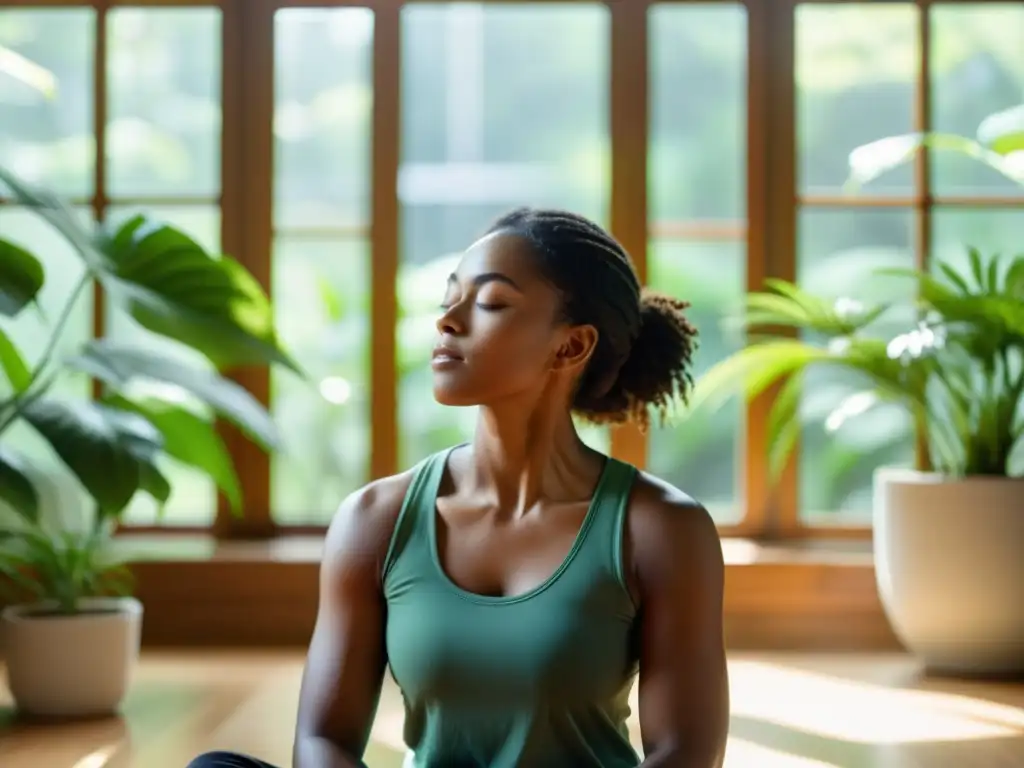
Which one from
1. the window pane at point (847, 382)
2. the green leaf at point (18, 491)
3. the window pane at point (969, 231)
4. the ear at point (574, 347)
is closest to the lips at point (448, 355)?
the ear at point (574, 347)

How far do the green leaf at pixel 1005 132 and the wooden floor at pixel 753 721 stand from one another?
3.96 ft

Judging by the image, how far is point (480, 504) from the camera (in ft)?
5.16

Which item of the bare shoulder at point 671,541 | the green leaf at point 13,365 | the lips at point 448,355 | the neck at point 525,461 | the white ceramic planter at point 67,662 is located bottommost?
the white ceramic planter at point 67,662

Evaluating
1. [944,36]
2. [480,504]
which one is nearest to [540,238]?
[480,504]

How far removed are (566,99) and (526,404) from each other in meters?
2.56

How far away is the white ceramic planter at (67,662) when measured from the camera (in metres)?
2.78

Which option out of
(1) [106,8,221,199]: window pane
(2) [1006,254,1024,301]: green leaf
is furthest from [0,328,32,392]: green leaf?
(2) [1006,254,1024,301]: green leaf

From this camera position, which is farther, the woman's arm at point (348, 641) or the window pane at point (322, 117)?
the window pane at point (322, 117)

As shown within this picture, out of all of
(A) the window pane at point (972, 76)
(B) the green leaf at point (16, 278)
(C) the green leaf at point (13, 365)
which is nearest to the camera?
(B) the green leaf at point (16, 278)

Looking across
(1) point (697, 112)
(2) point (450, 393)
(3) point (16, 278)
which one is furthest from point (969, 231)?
(2) point (450, 393)

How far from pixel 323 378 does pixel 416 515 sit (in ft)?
7.83

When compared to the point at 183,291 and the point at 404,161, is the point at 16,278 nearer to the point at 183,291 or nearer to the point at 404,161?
the point at 183,291

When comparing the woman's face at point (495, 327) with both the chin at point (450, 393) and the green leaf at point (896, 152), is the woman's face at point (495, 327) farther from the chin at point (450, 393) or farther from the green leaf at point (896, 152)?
the green leaf at point (896, 152)

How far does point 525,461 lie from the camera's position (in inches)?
62.5
